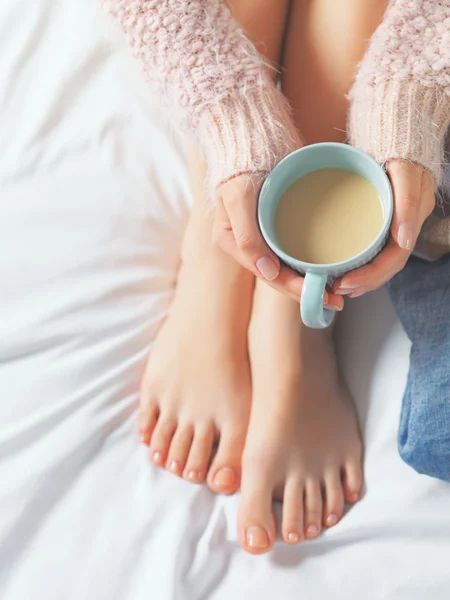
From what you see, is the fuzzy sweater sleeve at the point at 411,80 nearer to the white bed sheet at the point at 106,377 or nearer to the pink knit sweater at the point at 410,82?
the pink knit sweater at the point at 410,82

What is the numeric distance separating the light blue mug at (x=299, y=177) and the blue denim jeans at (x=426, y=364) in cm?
15

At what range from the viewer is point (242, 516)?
27.0 inches

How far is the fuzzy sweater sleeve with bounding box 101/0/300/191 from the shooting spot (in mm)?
651

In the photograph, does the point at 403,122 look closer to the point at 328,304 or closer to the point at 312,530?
the point at 328,304

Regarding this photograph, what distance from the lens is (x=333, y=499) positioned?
2.36ft

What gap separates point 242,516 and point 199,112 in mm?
428

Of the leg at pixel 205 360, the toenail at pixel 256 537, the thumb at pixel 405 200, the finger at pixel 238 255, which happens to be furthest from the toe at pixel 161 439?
→ the thumb at pixel 405 200

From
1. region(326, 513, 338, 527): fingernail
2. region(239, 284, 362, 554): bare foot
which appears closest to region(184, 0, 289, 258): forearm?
region(239, 284, 362, 554): bare foot

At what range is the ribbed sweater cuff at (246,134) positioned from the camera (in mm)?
623

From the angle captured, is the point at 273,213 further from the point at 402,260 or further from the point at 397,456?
the point at 397,456

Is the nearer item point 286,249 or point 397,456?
point 286,249

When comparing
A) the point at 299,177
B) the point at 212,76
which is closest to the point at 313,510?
the point at 299,177

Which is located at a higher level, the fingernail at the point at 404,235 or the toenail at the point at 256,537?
the fingernail at the point at 404,235

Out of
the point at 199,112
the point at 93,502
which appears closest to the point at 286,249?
the point at 199,112
